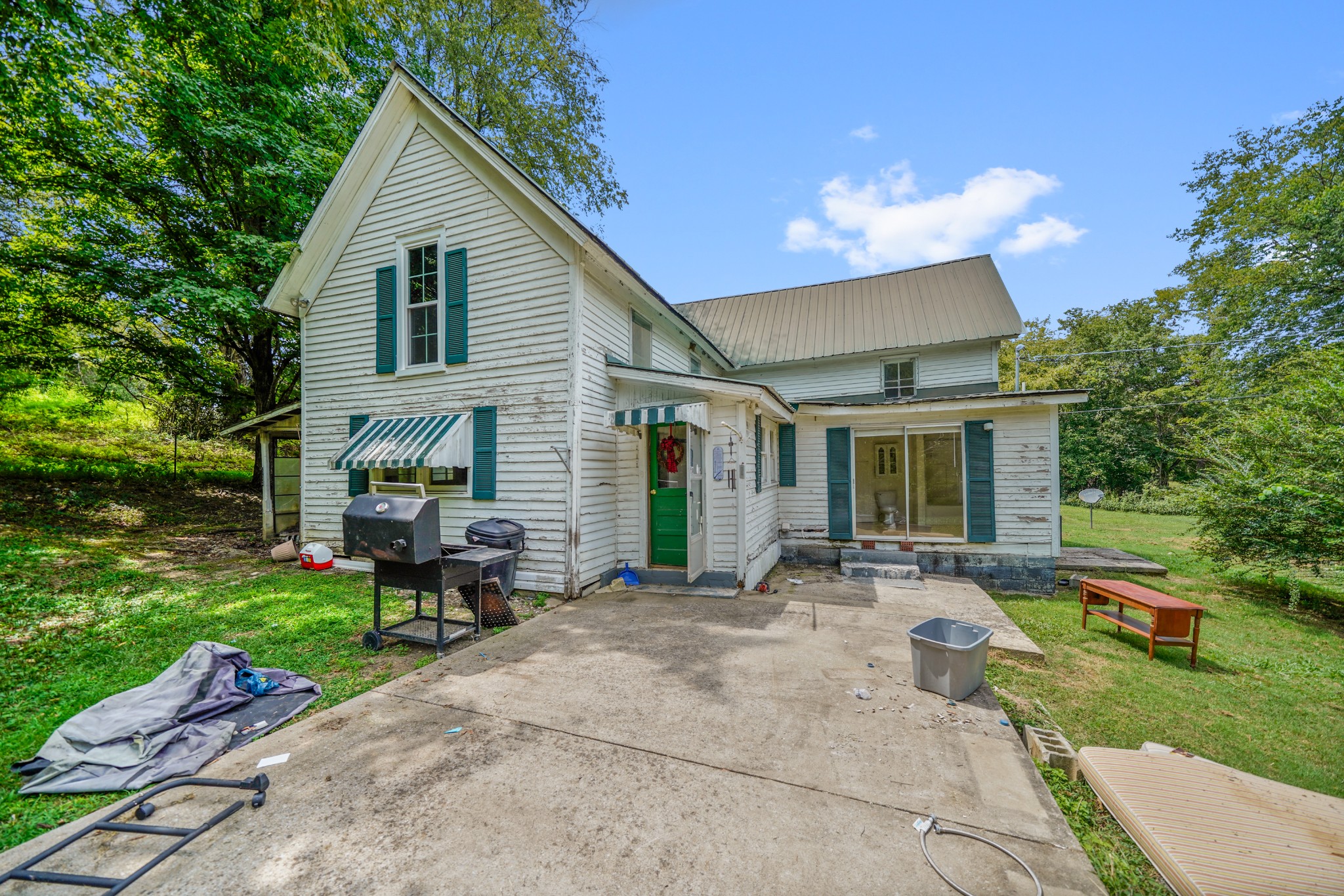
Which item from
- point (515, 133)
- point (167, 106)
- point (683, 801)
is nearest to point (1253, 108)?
point (515, 133)

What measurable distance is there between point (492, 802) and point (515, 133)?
15.4m

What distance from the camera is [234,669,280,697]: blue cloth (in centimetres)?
386

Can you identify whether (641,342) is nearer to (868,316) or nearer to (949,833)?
(868,316)

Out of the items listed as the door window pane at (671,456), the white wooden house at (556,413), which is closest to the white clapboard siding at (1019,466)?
the white wooden house at (556,413)

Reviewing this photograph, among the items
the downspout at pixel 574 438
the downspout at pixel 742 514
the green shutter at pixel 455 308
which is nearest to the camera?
the downspout at pixel 574 438

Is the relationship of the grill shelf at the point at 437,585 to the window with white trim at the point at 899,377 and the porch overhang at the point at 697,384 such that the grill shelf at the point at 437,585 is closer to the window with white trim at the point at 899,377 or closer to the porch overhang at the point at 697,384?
the porch overhang at the point at 697,384

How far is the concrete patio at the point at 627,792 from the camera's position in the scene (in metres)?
2.17

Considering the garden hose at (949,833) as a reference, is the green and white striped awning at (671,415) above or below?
above

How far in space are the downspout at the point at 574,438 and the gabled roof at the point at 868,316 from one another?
7388mm

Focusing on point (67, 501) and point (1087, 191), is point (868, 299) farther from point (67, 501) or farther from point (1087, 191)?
point (67, 501)

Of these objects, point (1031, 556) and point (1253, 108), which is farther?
point (1253, 108)

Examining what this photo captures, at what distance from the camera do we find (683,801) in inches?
105

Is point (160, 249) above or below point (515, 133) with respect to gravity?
below

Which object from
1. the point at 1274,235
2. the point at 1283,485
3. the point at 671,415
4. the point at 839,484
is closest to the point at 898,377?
the point at 839,484
